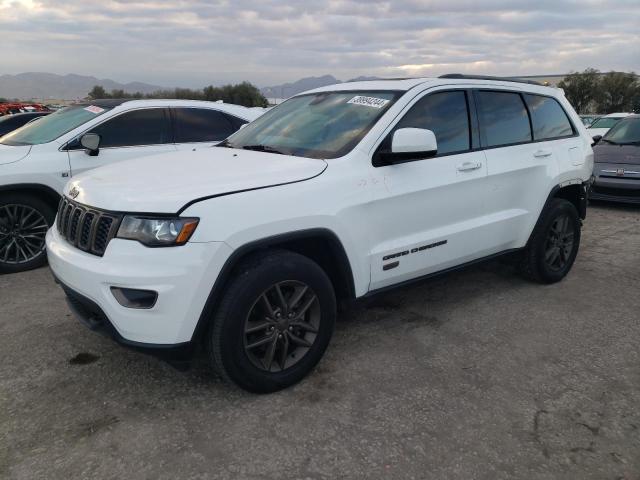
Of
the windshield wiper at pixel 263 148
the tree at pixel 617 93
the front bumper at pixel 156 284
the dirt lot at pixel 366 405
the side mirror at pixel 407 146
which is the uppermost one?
the tree at pixel 617 93

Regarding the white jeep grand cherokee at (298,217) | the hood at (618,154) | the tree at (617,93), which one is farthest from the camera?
the tree at (617,93)

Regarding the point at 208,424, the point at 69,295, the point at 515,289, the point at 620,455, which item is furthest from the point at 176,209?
the point at 515,289

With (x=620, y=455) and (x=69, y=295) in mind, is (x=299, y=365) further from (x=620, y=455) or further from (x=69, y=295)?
(x=620, y=455)

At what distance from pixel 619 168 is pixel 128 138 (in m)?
7.52

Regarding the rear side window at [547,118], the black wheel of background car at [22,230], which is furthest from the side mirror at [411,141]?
the black wheel of background car at [22,230]

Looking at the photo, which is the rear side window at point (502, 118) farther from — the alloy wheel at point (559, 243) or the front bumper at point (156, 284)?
the front bumper at point (156, 284)

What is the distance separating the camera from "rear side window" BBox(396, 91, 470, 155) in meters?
3.58

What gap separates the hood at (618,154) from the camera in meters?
8.55

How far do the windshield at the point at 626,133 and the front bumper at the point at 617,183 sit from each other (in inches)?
33.4

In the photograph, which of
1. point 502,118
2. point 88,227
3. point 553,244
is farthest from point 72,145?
point 553,244

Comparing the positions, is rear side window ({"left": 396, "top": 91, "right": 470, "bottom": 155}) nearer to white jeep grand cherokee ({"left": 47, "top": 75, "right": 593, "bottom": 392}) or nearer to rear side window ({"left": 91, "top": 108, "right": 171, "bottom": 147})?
white jeep grand cherokee ({"left": 47, "top": 75, "right": 593, "bottom": 392})

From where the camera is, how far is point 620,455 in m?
2.52

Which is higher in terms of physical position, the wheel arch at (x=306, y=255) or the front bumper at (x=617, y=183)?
the wheel arch at (x=306, y=255)

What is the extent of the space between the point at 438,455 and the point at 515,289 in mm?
2621
